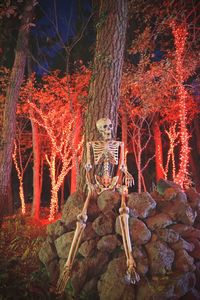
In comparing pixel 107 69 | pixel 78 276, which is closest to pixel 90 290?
pixel 78 276

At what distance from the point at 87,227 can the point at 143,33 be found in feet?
30.6

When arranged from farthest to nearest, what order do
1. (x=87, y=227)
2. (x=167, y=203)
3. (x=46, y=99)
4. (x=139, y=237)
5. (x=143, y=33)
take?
1. (x=46, y=99)
2. (x=143, y=33)
3. (x=167, y=203)
4. (x=87, y=227)
5. (x=139, y=237)

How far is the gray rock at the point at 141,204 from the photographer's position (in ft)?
14.4

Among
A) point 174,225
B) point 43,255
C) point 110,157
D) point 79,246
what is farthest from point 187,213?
point 43,255

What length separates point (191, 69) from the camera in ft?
36.3

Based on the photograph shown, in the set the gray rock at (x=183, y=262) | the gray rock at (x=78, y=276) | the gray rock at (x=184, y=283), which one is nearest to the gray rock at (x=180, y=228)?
the gray rock at (x=183, y=262)

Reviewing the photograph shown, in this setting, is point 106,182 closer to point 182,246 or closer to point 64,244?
point 64,244

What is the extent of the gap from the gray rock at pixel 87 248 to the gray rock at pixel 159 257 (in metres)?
0.88

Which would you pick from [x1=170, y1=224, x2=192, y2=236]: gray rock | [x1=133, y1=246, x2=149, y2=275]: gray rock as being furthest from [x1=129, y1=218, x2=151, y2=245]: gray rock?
[x1=170, y1=224, x2=192, y2=236]: gray rock

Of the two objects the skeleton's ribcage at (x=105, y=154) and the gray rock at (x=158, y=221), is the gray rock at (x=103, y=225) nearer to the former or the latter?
the gray rock at (x=158, y=221)

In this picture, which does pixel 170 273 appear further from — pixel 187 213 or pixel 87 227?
pixel 87 227

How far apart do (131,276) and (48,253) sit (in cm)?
168

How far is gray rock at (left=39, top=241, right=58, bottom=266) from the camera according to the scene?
455cm

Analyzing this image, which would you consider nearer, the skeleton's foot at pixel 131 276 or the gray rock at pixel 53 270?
the skeleton's foot at pixel 131 276
